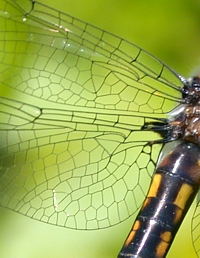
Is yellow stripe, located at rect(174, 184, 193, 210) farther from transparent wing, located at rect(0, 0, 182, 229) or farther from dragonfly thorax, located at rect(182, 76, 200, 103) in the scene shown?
dragonfly thorax, located at rect(182, 76, 200, 103)

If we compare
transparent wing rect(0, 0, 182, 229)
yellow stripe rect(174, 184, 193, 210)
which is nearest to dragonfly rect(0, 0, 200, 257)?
transparent wing rect(0, 0, 182, 229)

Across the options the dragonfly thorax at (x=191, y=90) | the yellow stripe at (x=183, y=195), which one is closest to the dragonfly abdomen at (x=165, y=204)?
the yellow stripe at (x=183, y=195)

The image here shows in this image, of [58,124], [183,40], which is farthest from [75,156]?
[183,40]

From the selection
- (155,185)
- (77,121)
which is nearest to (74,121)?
(77,121)

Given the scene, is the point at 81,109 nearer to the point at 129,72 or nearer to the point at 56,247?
the point at 129,72

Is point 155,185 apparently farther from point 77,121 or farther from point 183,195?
point 77,121

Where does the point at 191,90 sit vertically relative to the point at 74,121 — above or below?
above
